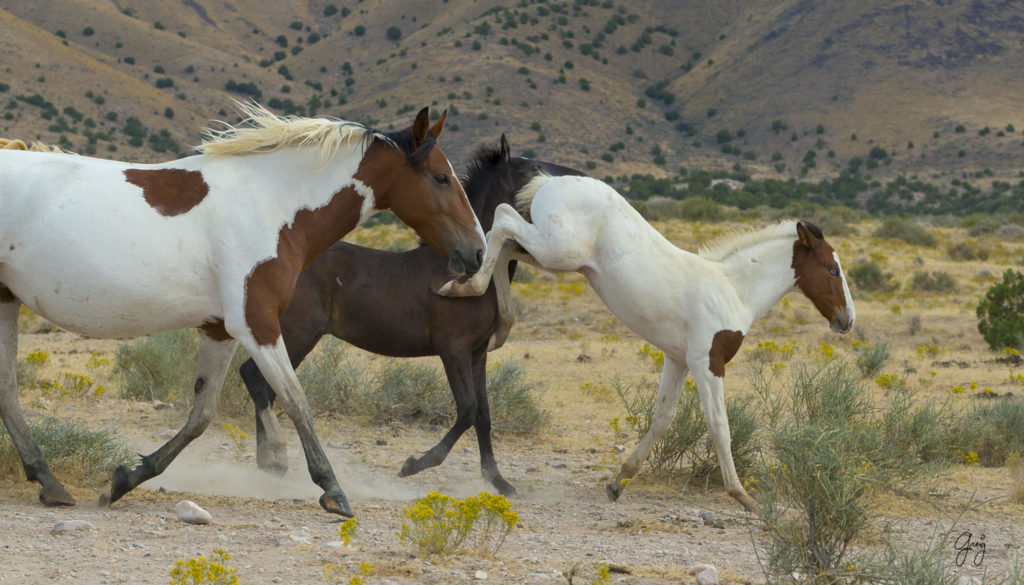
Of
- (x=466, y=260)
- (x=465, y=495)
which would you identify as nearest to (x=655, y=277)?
(x=466, y=260)

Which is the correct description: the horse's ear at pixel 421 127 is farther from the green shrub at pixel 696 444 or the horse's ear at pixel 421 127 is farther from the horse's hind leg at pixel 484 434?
the green shrub at pixel 696 444

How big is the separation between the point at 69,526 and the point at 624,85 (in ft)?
247

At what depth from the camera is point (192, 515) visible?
540cm

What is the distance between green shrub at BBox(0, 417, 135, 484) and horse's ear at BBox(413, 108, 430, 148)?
8.97 feet

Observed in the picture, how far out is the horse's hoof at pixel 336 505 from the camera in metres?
5.67

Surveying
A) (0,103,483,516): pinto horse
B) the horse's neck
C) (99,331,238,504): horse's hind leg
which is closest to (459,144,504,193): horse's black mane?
(0,103,483,516): pinto horse

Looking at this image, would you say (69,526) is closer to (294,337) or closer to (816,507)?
(294,337)

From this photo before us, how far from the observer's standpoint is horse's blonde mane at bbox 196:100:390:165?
233 inches

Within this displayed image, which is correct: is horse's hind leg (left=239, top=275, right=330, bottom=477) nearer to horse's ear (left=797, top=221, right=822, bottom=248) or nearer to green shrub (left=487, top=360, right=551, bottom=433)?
green shrub (left=487, top=360, right=551, bottom=433)

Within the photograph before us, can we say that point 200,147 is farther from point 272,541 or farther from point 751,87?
point 751,87

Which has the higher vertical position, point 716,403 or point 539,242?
point 539,242

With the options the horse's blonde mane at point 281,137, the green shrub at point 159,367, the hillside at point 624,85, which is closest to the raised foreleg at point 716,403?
the horse's blonde mane at point 281,137

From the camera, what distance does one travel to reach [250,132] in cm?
597
